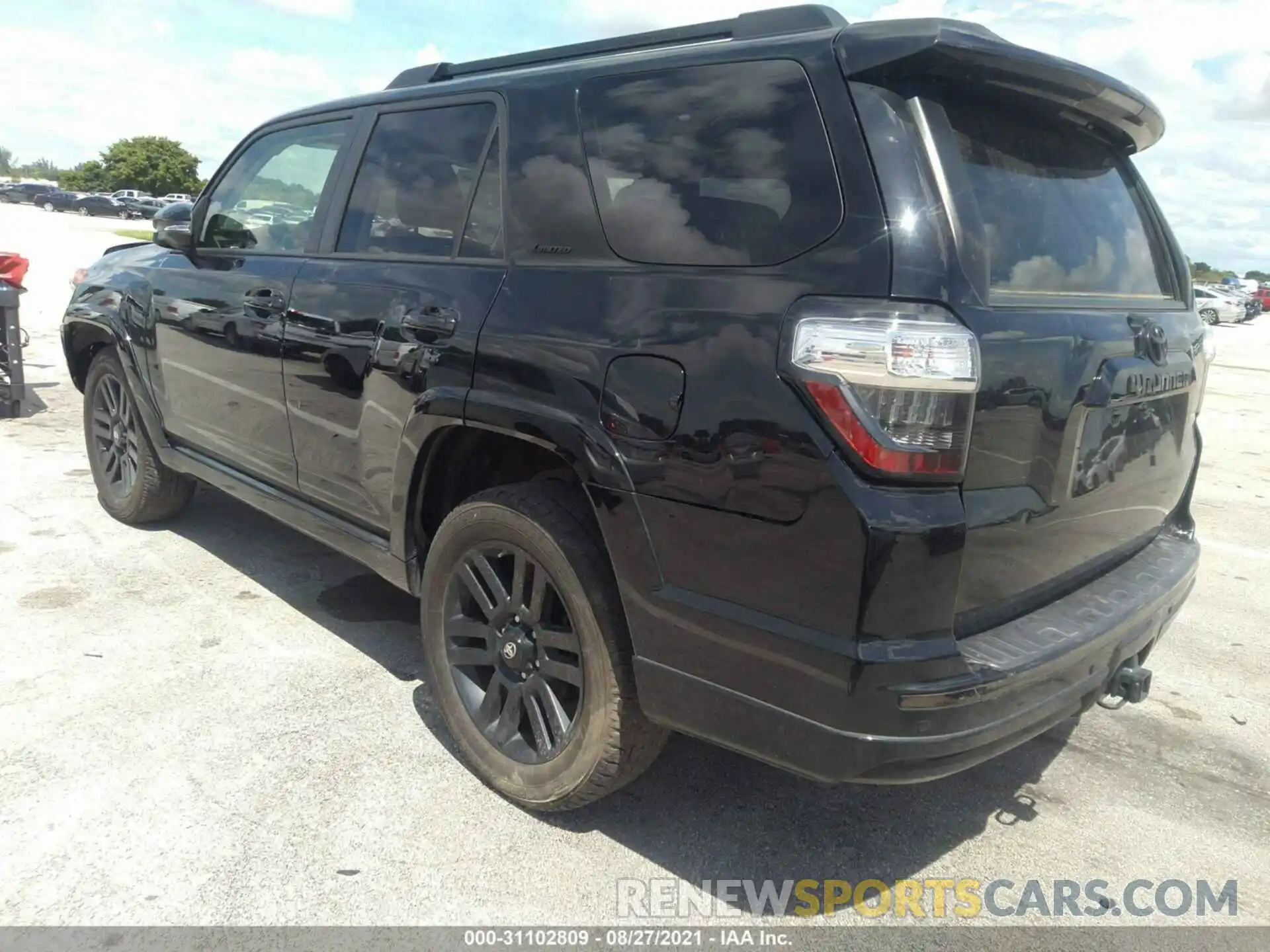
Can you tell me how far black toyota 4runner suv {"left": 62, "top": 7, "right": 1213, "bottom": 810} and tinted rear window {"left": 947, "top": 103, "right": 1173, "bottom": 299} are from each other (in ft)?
0.04

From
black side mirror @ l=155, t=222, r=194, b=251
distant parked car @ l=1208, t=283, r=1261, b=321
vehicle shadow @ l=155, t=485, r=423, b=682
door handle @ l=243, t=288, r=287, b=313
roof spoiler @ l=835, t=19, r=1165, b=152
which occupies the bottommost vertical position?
distant parked car @ l=1208, t=283, r=1261, b=321

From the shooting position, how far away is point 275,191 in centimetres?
396

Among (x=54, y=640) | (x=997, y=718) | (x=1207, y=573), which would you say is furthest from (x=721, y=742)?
(x=1207, y=573)

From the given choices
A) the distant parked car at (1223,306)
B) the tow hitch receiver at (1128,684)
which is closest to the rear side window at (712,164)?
the tow hitch receiver at (1128,684)

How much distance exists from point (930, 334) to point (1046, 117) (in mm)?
931

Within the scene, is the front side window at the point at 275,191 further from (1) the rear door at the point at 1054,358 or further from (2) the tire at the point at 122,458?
(1) the rear door at the point at 1054,358

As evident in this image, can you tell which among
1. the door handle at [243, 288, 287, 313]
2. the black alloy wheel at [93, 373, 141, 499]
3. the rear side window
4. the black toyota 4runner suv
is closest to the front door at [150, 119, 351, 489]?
the door handle at [243, 288, 287, 313]

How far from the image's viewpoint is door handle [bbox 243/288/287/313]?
139 inches

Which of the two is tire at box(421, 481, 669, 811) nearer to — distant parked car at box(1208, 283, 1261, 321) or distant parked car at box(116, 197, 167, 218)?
distant parked car at box(1208, 283, 1261, 321)

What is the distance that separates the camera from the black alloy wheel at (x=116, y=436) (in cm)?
485

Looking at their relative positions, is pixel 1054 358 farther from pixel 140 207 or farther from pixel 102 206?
pixel 102 206

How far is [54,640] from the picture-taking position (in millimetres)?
3723

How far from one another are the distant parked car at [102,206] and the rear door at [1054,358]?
202ft

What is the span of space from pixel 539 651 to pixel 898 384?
4.17 ft
